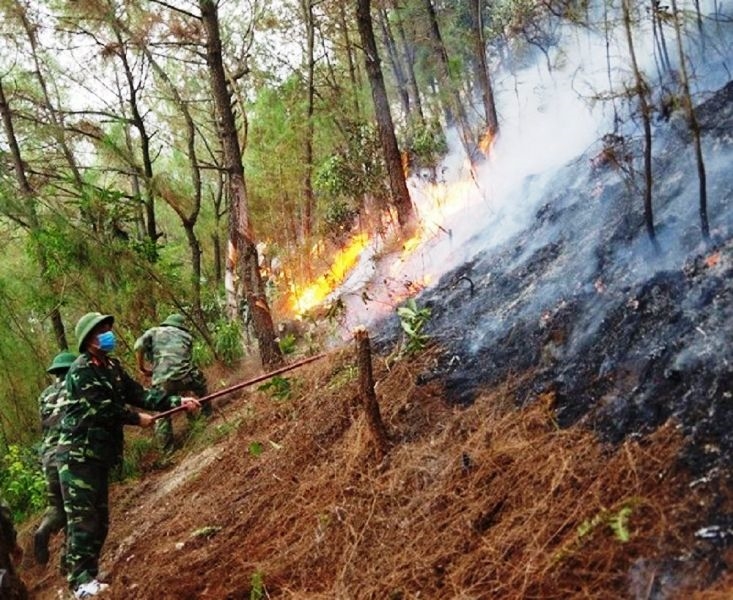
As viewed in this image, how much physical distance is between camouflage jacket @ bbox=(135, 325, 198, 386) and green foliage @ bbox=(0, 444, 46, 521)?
188cm

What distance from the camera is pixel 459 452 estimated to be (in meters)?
4.34

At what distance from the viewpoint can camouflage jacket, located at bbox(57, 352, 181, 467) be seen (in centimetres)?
523

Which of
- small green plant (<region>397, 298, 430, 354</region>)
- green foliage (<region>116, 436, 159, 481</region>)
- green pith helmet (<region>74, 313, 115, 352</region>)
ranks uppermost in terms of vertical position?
green pith helmet (<region>74, 313, 115, 352</region>)

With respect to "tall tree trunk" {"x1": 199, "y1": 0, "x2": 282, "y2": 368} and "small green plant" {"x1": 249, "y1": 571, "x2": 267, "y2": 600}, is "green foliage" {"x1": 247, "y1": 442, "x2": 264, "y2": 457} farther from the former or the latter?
"tall tree trunk" {"x1": 199, "y1": 0, "x2": 282, "y2": 368}

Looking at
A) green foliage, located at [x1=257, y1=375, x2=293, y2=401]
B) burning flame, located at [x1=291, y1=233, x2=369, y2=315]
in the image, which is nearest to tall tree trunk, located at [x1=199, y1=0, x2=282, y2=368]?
green foliage, located at [x1=257, y1=375, x2=293, y2=401]

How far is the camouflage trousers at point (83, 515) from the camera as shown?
16.4 feet

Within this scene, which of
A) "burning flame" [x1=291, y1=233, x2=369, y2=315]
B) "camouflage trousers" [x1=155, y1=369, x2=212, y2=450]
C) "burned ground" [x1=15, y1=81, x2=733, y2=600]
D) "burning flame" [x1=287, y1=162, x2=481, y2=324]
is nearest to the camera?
"burned ground" [x1=15, y1=81, x2=733, y2=600]

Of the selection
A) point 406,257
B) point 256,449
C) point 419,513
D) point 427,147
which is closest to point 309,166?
point 427,147

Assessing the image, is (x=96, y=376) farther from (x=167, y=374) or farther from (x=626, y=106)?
(x=626, y=106)

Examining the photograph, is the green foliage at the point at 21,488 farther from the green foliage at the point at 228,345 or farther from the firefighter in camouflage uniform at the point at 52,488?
the green foliage at the point at 228,345

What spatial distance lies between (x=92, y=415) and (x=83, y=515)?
781 millimetres

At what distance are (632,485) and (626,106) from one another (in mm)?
5714

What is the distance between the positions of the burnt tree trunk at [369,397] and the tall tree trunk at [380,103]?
5625 mm

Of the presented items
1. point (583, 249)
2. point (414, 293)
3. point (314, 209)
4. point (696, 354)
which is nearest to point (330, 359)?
point (414, 293)
